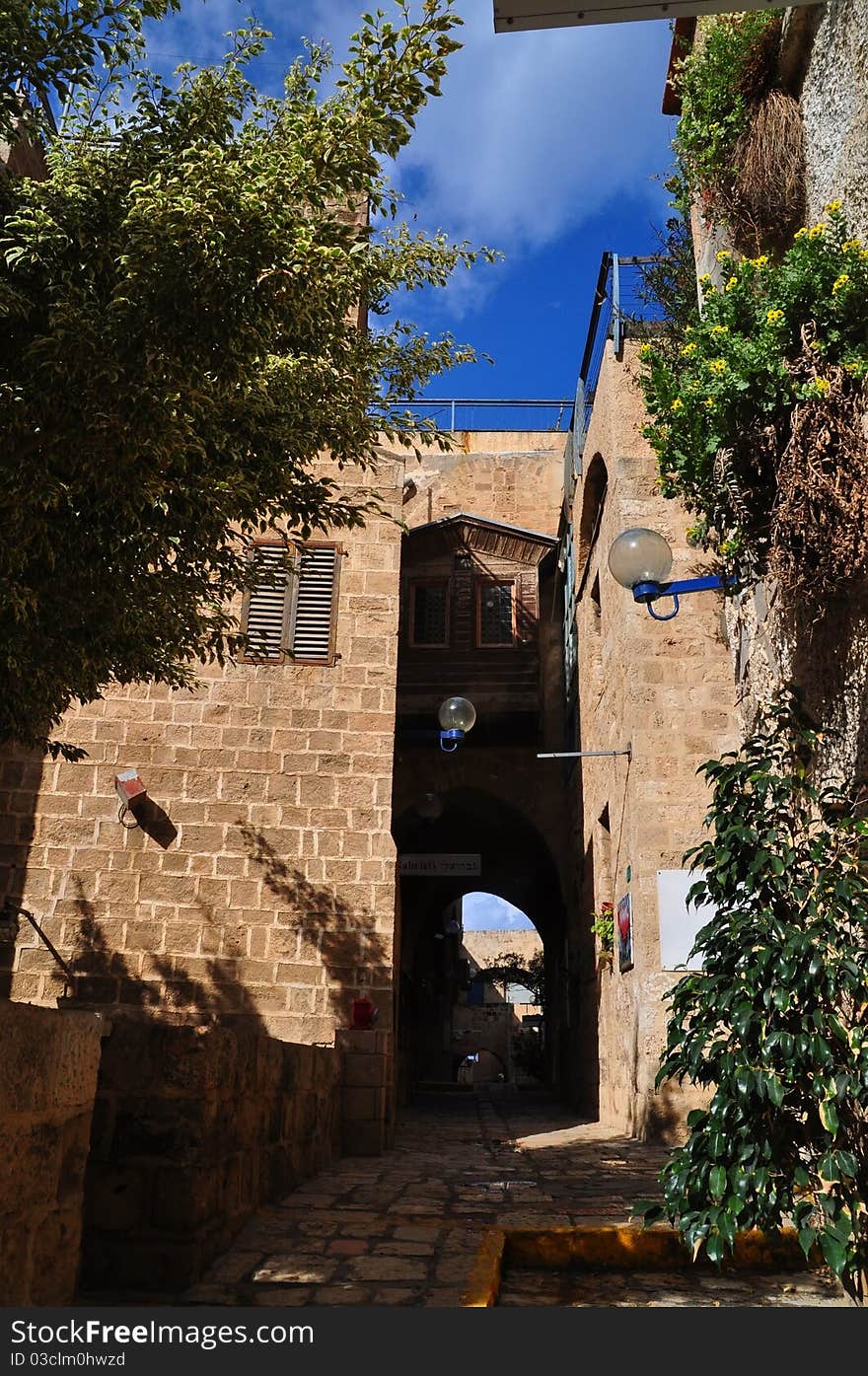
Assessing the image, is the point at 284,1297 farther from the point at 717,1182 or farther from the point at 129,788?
the point at 129,788

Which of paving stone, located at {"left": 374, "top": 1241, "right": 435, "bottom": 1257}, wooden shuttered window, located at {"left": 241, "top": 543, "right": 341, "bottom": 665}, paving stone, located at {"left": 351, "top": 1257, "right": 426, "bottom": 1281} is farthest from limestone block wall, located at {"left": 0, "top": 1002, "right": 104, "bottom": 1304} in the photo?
wooden shuttered window, located at {"left": 241, "top": 543, "right": 341, "bottom": 665}

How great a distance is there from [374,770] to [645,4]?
7877 millimetres

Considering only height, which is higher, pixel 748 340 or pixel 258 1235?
pixel 748 340

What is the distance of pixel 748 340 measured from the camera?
172 inches

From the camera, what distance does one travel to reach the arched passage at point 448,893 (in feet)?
54.5

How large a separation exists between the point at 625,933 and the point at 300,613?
15.2ft

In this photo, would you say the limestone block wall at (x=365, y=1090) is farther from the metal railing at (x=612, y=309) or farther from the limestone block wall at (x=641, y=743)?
the metal railing at (x=612, y=309)

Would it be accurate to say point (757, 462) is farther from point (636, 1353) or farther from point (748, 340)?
point (636, 1353)

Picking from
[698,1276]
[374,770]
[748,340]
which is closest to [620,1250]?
[698,1276]

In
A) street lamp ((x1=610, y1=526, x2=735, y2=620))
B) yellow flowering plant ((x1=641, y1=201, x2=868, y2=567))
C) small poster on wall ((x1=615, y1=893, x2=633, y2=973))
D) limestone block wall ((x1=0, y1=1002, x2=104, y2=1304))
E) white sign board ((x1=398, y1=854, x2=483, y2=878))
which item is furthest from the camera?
white sign board ((x1=398, y1=854, x2=483, y2=878))

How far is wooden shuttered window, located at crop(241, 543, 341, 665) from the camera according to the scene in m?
10.8

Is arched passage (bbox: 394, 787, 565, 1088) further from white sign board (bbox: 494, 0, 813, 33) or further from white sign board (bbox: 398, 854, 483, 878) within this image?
white sign board (bbox: 494, 0, 813, 33)

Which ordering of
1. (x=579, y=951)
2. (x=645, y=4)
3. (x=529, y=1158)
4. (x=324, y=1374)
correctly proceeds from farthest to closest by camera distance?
1. (x=579, y=951)
2. (x=529, y=1158)
3. (x=645, y=4)
4. (x=324, y=1374)

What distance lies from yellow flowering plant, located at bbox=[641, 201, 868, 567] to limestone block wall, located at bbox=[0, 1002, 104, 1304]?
11.1 ft
